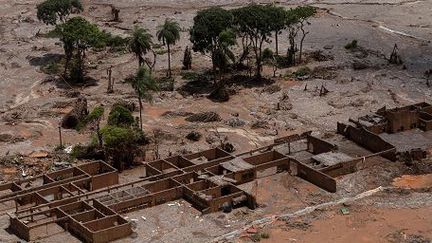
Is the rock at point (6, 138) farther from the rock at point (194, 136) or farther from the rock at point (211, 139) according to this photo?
the rock at point (211, 139)

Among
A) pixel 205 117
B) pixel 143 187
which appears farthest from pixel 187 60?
pixel 143 187

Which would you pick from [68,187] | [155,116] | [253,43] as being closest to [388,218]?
[68,187]

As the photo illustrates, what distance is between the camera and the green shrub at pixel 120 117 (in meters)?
58.6

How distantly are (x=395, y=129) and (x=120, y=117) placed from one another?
19790mm

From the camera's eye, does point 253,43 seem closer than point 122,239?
No

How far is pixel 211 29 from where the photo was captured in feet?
230

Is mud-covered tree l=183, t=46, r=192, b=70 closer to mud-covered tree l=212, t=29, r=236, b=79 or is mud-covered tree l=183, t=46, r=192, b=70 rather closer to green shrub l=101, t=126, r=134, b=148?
mud-covered tree l=212, t=29, r=236, b=79

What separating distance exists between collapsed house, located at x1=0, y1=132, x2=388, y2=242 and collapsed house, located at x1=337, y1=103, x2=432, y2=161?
3.12m

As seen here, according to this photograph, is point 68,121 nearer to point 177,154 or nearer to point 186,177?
point 177,154

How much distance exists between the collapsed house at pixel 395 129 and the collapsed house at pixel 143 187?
3.12m

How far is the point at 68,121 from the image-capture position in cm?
6219

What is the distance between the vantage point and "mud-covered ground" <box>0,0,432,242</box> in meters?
47.6

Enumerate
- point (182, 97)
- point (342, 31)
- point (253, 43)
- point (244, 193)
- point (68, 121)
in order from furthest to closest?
point (342, 31) < point (253, 43) < point (182, 97) < point (68, 121) < point (244, 193)

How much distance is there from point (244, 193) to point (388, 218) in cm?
836
